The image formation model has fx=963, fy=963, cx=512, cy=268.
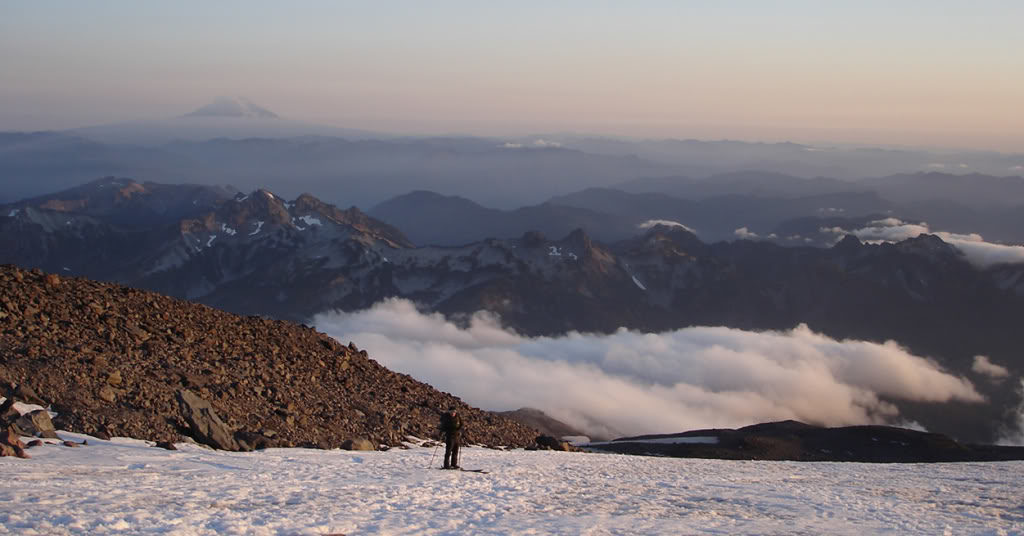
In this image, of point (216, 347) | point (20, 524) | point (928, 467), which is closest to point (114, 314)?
point (216, 347)

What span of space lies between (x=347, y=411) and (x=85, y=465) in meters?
13.1

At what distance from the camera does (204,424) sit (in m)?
26.5

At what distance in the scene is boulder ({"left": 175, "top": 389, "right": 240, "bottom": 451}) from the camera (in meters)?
26.3

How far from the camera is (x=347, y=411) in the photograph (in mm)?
34375

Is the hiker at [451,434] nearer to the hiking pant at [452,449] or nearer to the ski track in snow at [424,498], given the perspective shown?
the hiking pant at [452,449]

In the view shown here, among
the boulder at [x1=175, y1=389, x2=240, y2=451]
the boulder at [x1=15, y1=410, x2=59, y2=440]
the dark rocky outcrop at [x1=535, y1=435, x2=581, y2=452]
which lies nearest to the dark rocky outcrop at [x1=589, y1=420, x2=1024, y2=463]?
the dark rocky outcrop at [x1=535, y1=435, x2=581, y2=452]

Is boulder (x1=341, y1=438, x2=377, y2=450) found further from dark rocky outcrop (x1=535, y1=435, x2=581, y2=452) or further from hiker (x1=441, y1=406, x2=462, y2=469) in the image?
dark rocky outcrop (x1=535, y1=435, x2=581, y2=452)

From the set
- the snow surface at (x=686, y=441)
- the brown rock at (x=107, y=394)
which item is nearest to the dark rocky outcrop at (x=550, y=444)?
the brown rock at (x=107, y=394)

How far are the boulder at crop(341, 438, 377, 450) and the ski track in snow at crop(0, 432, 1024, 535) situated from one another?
102 cm

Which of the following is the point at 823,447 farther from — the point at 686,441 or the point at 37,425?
the point at 37,425

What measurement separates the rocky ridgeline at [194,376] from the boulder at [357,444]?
0.05 metres

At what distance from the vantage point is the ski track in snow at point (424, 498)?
18.1 metres

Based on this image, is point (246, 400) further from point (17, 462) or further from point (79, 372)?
point (17, 462)

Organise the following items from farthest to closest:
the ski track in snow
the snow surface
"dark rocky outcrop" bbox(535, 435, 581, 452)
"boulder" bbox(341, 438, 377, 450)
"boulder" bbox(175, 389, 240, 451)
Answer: the snow surface < "dark rocky outcrop" bbox(535, 435, 581, 452) < "boulder" bbox(341, 438, 377, 450) < "boulder" bbox(175, 389, 240, 451) < the ski track in snow
